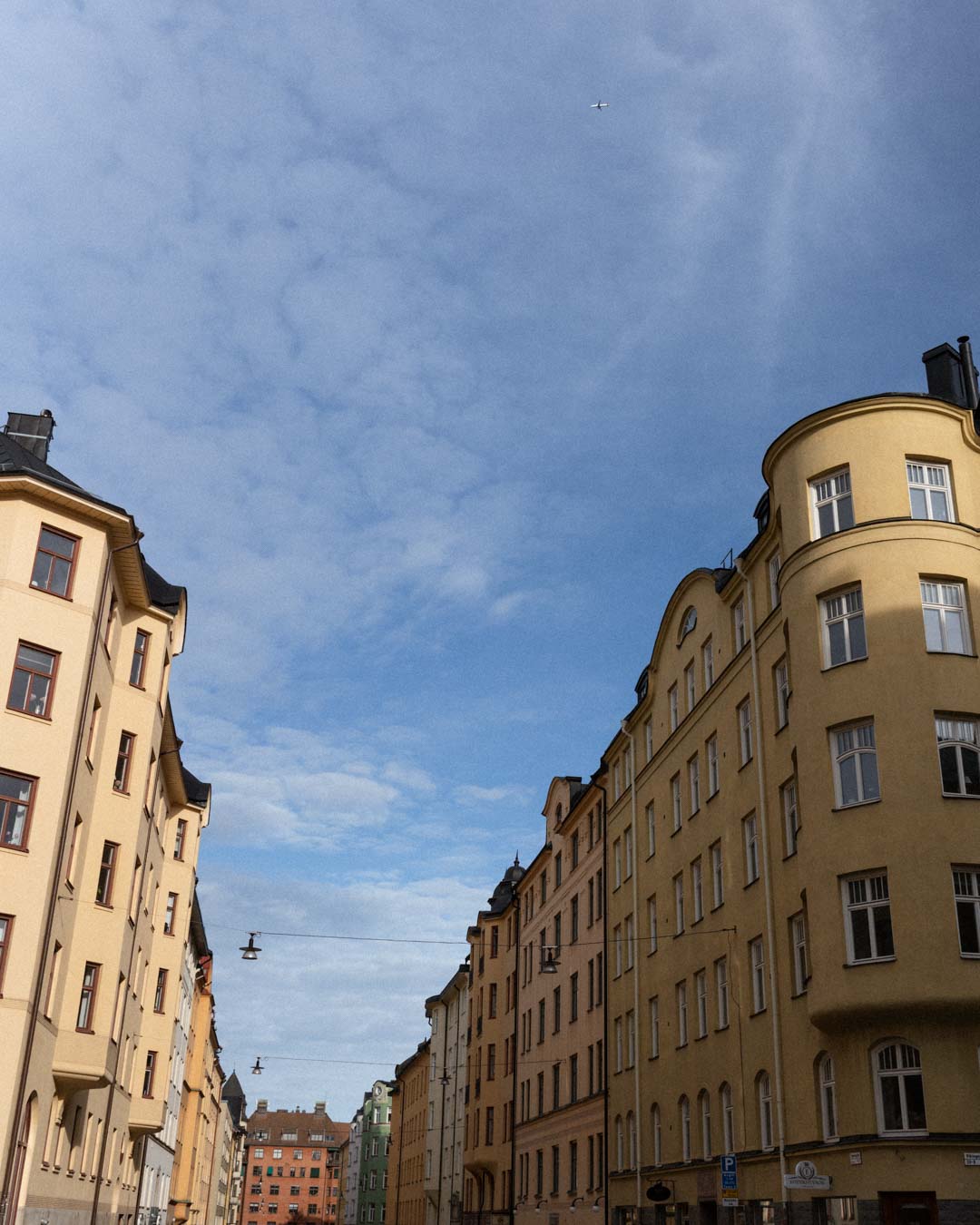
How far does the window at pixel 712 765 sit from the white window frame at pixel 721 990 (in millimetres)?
4672

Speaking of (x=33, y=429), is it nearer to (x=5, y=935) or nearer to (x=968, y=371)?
(x=5, y=935)

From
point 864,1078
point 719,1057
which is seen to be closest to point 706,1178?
point 719,1057

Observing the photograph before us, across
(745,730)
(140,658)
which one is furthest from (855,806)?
(140,658)

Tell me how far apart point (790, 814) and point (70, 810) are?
15549mm

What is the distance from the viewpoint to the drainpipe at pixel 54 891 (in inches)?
920

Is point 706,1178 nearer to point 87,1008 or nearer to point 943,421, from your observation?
point 87,1008

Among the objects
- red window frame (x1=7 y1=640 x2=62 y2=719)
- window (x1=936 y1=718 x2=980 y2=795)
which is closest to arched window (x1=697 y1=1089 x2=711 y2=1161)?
window (x1=936 y1=718 x2=980 y2=795)

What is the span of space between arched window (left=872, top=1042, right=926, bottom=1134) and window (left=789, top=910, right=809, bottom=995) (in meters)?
3.12

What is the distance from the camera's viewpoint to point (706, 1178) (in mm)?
31672

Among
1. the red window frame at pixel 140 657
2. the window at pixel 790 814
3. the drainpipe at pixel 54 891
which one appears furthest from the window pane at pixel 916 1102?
the red window frame at pixel 140 657

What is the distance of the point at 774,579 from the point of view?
101 feet

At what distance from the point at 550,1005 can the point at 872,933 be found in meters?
33.8

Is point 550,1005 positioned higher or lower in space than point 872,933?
higher

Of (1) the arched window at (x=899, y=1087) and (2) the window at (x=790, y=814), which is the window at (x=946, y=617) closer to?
(2) the window at (x=790, y=814)
